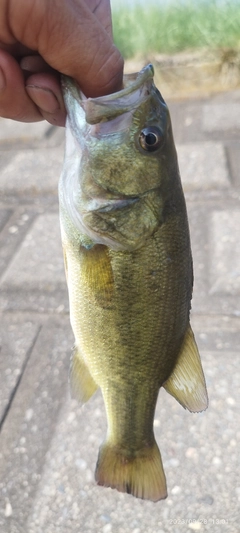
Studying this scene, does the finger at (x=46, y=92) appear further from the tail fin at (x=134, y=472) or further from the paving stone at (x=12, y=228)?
the paving stone at (x=12, y=228)

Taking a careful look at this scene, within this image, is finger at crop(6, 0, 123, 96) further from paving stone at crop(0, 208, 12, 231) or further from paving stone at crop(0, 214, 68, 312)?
paving stone at crop(0, 208, 12, 231)

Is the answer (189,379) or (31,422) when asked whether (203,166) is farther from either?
(189,379)

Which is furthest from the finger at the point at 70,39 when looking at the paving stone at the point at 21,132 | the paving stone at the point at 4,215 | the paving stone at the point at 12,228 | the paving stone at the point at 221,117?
the paving stone at the point at 21,132

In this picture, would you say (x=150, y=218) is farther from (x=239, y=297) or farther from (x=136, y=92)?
(x=239, y=297)

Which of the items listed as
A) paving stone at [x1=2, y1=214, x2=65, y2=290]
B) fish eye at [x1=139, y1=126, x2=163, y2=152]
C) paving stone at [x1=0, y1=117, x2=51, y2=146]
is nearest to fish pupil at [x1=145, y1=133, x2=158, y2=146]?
fish eye at [x1=139, y1=126, x2=163, y2=152]

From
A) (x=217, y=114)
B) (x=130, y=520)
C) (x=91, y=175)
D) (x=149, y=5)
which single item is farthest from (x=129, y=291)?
(x=149, y=5)

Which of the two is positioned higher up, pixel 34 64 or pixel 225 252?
pixel 34 64

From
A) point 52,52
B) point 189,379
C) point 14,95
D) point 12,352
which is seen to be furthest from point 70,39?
point 12,352
